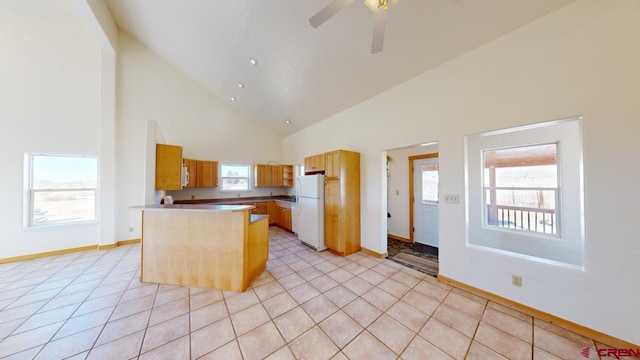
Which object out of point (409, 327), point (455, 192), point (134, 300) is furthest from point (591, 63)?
point (134, 300)

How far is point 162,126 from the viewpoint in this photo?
4.71 m

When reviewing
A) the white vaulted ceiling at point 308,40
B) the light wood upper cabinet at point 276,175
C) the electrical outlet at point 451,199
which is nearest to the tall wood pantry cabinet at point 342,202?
the white vaulted ceiling at point 308,40

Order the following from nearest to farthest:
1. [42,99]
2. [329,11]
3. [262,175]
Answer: [329,11]
[42,99]
[262,175]

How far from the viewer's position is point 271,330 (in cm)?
184

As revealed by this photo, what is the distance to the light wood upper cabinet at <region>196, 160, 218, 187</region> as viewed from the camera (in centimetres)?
516

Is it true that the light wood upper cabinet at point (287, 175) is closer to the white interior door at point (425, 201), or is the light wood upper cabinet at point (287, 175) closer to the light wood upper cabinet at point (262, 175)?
the light wood upper cabinet at point (262, 175)

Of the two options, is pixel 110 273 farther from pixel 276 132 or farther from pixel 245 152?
pixel 276 132

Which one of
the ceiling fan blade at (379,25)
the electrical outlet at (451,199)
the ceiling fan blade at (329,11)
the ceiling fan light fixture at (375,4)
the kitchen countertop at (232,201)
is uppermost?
the ceiling fan light fixture at (375,4)

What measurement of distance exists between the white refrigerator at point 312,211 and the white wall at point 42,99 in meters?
4.20

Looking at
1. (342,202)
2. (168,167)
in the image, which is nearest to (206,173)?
(168,167)

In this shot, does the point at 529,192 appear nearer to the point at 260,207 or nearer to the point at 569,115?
the point at 569,115

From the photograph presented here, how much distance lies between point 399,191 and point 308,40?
3.68 m

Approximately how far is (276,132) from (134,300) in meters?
5.33

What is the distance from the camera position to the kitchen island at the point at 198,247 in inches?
98.3
